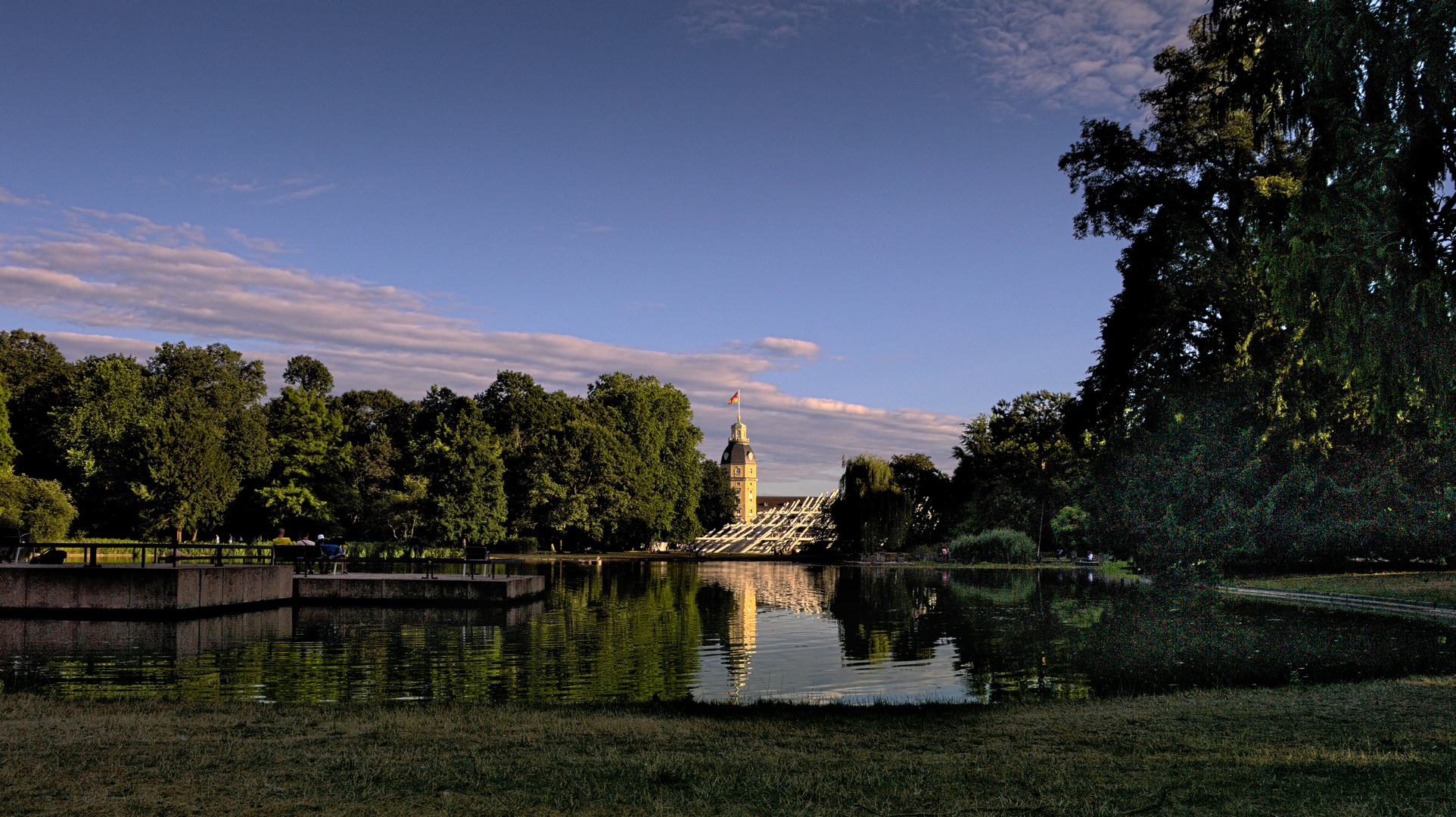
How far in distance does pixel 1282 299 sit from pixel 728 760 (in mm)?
11139

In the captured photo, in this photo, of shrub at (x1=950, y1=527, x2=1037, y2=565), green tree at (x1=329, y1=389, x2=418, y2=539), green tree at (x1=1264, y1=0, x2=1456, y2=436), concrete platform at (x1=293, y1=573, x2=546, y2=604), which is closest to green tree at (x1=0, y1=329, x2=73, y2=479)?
green tree at (x1=329, y1=389, x2=418, y2=539)

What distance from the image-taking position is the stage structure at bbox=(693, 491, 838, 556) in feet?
326

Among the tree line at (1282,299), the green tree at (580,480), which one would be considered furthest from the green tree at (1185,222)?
the green tree at (580,480)

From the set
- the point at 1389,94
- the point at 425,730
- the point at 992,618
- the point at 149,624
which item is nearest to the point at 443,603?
the point at 149,624

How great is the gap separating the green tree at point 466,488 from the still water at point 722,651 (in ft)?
114

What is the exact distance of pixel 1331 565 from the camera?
3366 cm

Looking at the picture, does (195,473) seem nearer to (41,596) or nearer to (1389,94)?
(41,596)

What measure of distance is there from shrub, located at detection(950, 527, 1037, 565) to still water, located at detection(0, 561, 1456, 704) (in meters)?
28.4

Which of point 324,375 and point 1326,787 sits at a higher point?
point 324,375

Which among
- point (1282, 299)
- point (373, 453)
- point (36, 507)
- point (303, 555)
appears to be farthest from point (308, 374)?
point (1282, 299)

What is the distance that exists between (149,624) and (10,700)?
1301 centimetres

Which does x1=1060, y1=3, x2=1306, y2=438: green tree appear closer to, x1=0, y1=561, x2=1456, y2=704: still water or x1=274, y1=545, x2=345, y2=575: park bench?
x1=0, y1=561, x2=1456, y2=704: still water

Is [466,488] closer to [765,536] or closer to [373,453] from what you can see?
[373,453]

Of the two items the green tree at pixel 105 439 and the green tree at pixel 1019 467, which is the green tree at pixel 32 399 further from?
the green tree at pixel 1019 467
